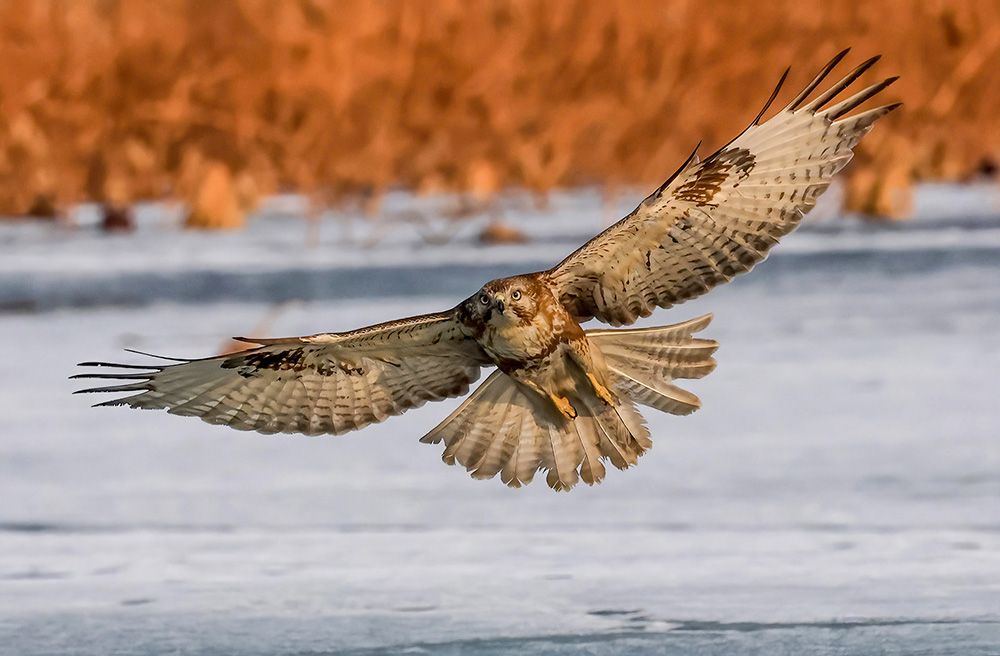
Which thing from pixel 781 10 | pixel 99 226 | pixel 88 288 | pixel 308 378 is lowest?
pixel 308 378

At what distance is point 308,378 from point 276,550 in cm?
114

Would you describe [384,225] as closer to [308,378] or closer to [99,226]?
[99,226]

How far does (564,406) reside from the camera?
14.4ft

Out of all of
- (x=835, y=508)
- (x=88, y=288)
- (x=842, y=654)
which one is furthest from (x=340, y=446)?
(x=88, y=288)

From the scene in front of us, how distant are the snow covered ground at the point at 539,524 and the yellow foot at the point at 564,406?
26.5 inches

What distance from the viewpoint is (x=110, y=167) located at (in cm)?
1507

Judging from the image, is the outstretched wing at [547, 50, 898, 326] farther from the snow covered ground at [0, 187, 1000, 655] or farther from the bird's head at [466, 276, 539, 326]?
the snow covered ground at [0, 187, 1000, 655]

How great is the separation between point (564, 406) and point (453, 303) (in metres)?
5.89

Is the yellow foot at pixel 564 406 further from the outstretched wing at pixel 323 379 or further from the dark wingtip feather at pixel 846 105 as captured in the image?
the dark wingtip feather at pixel 846 105

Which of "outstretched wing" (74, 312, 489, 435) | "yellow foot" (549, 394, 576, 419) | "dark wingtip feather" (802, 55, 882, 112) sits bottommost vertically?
"yellow foot" (549, 394, 576, 419)

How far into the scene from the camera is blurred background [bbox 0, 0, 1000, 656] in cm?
497

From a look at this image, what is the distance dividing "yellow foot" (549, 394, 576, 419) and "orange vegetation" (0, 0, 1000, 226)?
10.5 m

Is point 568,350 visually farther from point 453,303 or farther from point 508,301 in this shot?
point 453,303

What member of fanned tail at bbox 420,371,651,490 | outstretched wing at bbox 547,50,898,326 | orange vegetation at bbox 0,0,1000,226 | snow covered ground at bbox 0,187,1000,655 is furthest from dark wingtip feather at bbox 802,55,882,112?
orange vegetation at bbox 0,0,1000,226
